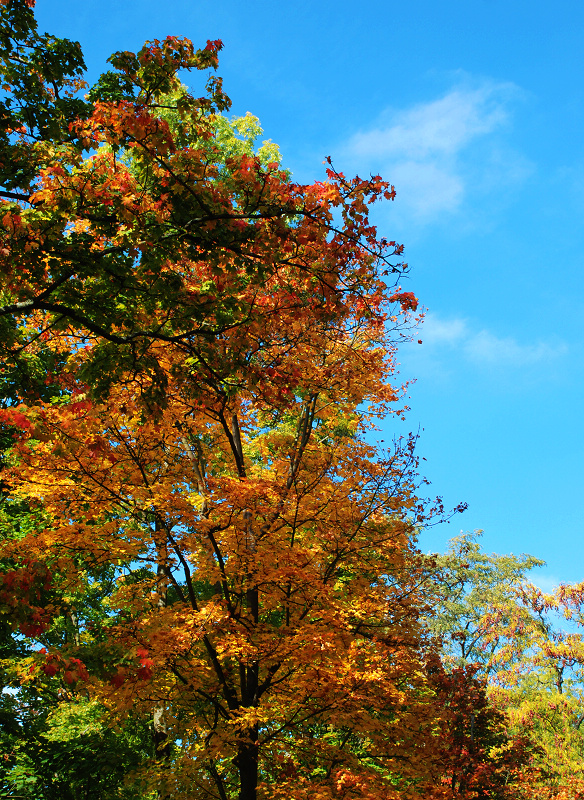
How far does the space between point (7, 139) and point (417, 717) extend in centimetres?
1141

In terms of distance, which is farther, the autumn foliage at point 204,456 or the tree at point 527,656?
the tree at point 527,656

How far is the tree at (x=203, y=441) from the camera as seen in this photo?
6215 mm

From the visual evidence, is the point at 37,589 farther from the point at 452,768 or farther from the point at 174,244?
the point at 452,768

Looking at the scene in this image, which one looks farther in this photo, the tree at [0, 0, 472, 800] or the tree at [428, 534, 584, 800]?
the tree at [428, 534, 584, 800]

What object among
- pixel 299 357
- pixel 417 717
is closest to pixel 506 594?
A: pixel 417 717

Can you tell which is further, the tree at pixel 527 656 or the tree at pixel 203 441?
the tree at pixel 527 656

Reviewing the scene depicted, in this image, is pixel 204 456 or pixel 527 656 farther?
pixel 527 656

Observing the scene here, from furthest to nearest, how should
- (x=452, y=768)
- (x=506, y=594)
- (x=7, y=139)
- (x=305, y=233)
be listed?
(x=506, y=594), (x=452, y=768), (x=305, y=233), (x=7, y=139)

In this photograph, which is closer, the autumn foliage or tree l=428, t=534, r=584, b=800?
the autumn foliage

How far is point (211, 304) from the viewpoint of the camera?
693cm

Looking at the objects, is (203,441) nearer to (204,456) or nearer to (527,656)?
(204,456)

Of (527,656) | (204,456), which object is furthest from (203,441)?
(527,656)

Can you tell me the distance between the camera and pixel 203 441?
1354 cm

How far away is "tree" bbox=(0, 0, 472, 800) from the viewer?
621 cm
